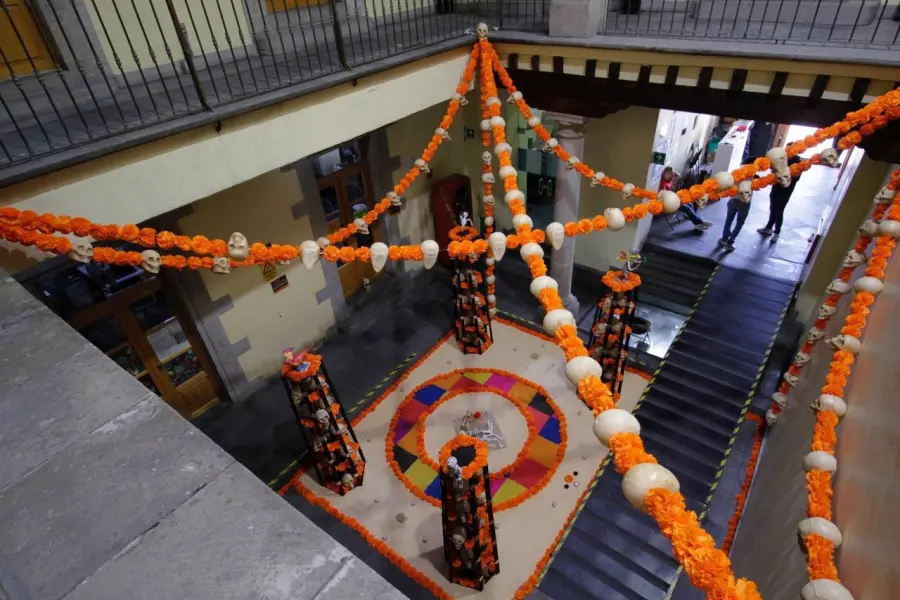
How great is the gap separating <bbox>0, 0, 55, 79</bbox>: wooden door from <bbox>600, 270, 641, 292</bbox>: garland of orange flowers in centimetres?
579

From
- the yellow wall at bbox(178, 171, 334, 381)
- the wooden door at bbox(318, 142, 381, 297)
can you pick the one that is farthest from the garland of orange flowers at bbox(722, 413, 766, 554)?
the wooden door at bbox(318, 142, 381, 297)

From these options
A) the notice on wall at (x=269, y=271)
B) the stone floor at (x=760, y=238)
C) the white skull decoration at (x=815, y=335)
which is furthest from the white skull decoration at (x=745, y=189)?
the notice on wall at (x=269, y=271)

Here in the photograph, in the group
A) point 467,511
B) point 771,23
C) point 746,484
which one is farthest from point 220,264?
point 771,23

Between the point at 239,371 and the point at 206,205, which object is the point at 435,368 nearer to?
the point at 239,371

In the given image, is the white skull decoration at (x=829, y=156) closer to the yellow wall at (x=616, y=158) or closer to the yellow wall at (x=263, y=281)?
the yellow wall at (x=616, y=158)

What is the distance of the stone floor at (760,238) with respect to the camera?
315 inches

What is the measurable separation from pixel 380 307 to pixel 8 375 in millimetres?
6468

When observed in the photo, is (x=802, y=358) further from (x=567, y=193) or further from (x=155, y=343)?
(x=155, y=343)

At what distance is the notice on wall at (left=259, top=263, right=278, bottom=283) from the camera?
6.60 metres

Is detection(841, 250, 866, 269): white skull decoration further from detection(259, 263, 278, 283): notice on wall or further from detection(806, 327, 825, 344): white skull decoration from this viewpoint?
detection(259, 263, 278, 283): notice on wall

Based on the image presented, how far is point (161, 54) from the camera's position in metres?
4.86

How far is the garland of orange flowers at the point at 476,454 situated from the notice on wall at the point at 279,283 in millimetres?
3569

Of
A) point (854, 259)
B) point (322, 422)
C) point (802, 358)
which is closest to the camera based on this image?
point (854, 259)

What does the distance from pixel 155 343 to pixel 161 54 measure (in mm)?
3345
